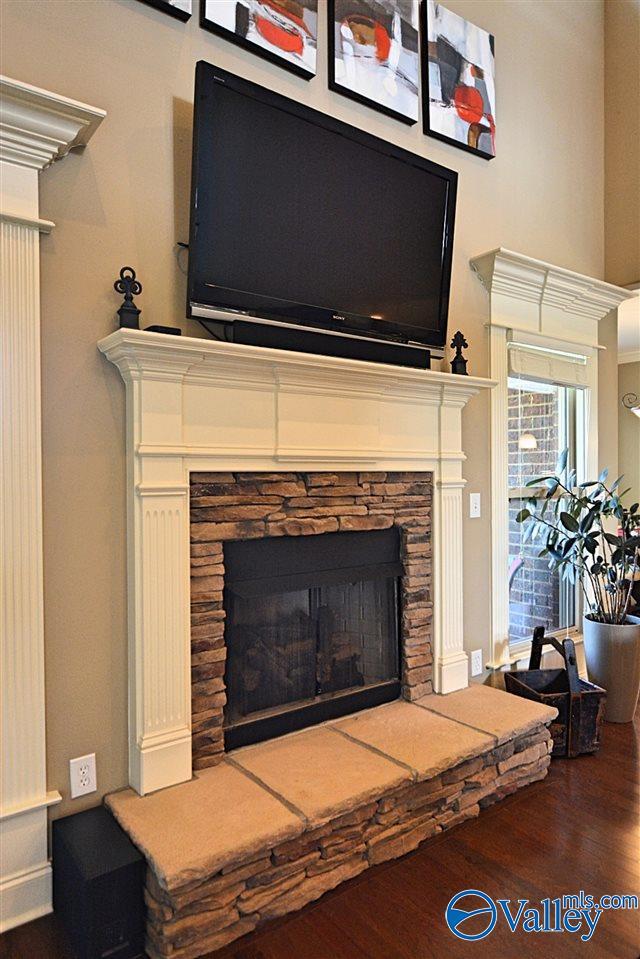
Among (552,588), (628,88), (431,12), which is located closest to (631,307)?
(628,88)

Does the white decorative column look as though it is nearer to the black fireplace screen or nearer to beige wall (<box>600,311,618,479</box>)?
the black fireplace screen

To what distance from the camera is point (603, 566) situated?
3.25 meters

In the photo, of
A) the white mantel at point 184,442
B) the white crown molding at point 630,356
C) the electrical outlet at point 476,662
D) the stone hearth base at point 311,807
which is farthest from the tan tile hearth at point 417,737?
the white crown molding at point 630,356

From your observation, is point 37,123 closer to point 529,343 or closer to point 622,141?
point 529,343

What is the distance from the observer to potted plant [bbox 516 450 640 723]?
122 inches

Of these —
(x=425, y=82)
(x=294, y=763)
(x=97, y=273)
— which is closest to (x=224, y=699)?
(x=294, y=763)

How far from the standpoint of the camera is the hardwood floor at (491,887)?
5.40 feet

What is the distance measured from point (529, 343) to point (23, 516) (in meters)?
2.60

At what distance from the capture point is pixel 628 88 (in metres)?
3.77

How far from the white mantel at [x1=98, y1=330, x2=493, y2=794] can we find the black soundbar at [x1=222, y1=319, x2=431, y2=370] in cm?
9

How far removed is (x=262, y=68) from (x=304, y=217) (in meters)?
0.60

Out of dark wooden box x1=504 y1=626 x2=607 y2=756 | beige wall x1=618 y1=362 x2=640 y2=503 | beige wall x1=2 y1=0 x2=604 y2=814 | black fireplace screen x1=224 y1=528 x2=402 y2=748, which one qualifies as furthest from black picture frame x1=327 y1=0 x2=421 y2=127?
beige wall x1=618 y1=362 x2=640 y2=503

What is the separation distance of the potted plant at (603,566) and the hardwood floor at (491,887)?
27.0 inches

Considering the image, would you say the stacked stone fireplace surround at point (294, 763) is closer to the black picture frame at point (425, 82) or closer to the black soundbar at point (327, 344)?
the black soundbar at point (327, 344)
